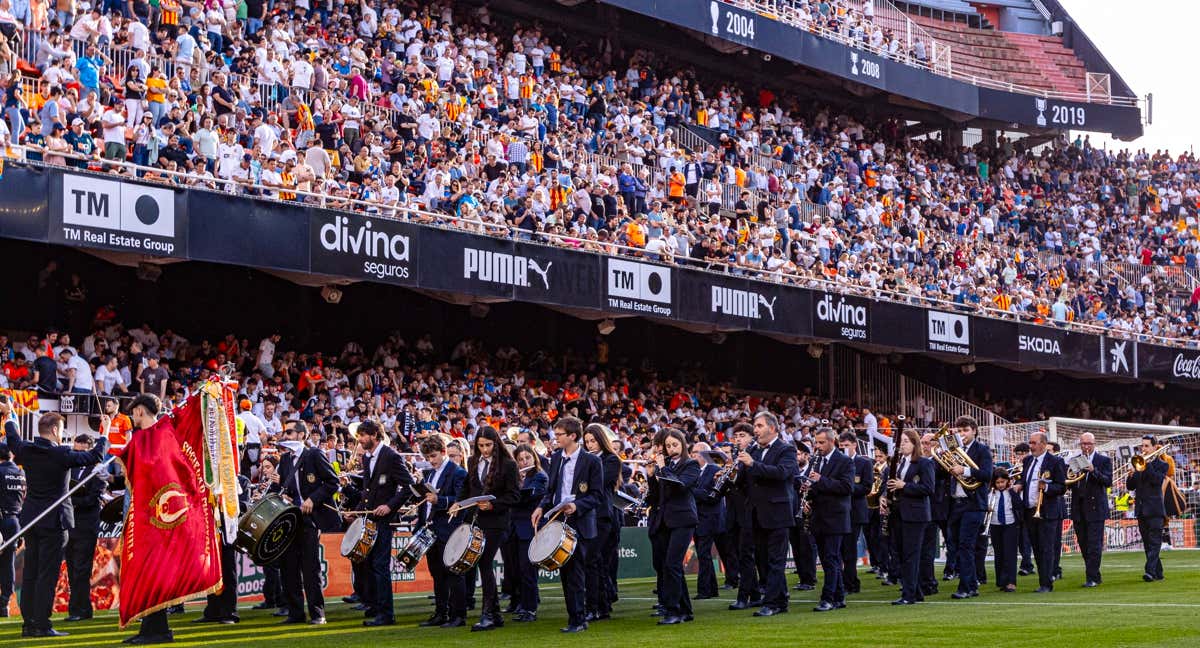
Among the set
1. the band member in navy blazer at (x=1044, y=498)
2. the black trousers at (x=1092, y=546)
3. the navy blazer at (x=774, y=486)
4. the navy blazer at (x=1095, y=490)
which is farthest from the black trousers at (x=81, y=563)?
the navy blazer at (x=1095, y=490)

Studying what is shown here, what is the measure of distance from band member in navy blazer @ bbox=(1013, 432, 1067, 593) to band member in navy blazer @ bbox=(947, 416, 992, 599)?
90cm

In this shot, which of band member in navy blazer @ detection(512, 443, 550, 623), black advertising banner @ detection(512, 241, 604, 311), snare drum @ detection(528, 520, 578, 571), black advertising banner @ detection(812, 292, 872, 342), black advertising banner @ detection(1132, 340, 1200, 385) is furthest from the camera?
black advertising banner @ detection(1132, 340, 1200, 385)

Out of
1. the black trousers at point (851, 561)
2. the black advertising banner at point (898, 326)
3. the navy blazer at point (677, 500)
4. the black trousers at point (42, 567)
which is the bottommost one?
the black trousers at point (851, 561)

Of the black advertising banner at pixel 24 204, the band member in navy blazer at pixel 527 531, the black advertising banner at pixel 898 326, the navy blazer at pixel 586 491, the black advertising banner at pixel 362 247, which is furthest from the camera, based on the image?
the black advertising banner at pixel 898 326

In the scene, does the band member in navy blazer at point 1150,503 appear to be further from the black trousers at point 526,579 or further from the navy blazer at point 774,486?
the black trousers at point 526,579

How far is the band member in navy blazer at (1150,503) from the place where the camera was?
19969 mm

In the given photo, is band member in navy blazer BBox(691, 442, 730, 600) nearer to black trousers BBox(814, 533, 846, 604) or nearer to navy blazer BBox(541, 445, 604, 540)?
black trousers BBox(814, 533, 846, 604)

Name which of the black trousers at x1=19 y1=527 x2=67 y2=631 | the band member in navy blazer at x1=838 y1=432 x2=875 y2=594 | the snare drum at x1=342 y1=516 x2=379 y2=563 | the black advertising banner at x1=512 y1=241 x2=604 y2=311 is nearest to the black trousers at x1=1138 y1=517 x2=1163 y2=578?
the band member in navy blazer at x1=838 y1=432 x2=875 y2=594

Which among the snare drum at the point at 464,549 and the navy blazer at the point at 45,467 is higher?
the navy blazer at the point at 45,467

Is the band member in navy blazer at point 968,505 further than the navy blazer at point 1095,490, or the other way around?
the navy blazer at point 1095,490

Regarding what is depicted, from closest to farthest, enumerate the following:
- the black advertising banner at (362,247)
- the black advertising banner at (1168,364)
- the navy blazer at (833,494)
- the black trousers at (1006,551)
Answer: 1. the navy blazer at (833,494)
2. the black trousers at (1006,551)
3. the black advertising banner at (362,247)
4. the black advertising banner at (1168,364)

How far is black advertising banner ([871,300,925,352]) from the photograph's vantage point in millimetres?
34500

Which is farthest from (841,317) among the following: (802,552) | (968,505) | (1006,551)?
(968,505)

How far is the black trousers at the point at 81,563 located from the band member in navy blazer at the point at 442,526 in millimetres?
3171
